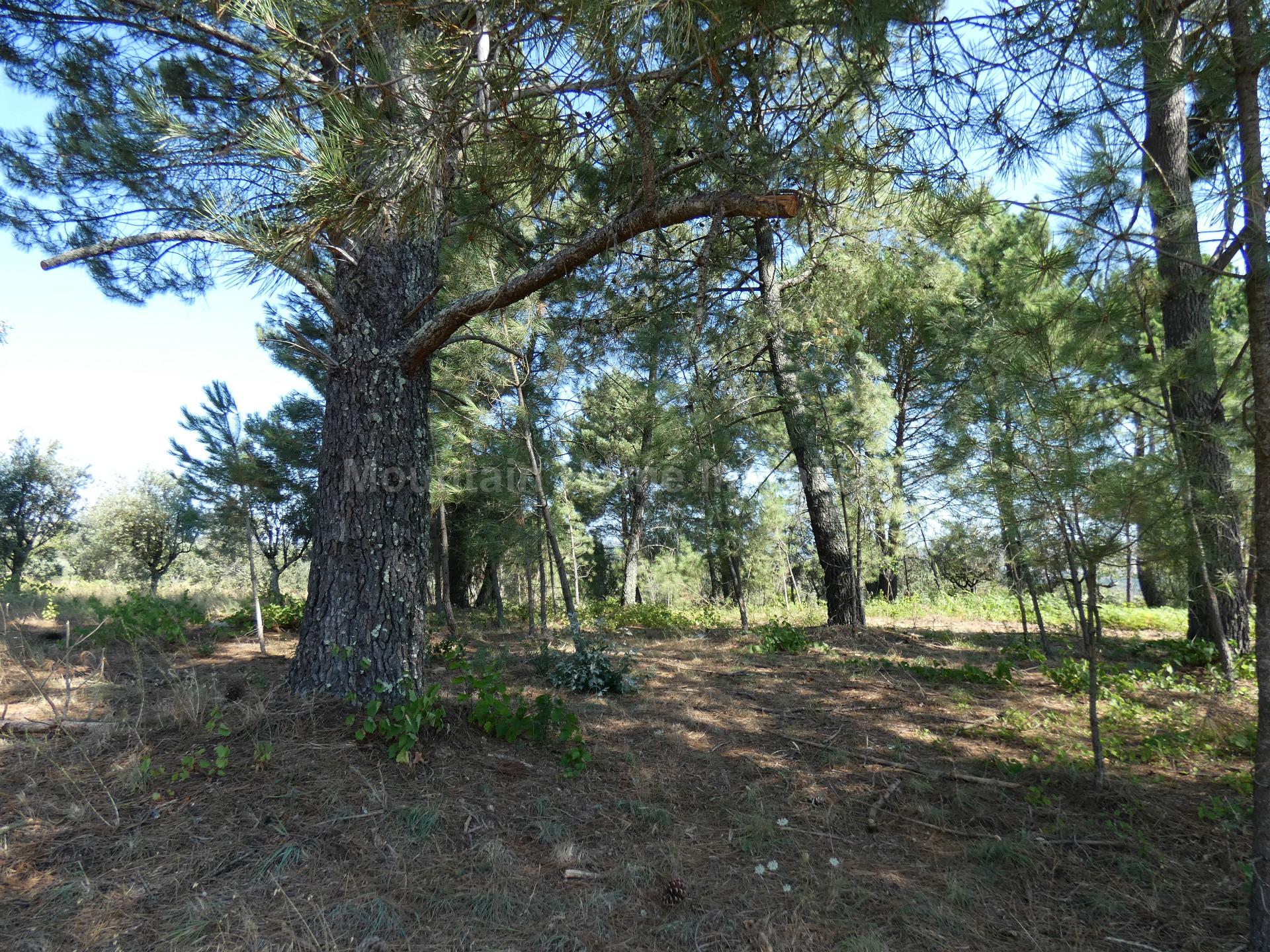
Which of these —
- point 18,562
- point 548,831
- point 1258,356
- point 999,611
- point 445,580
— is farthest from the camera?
point 18,562

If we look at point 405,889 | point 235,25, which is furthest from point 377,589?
point 235,25

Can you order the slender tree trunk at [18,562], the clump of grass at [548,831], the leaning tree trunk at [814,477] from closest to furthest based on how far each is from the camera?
the clump of grass at [548,831] < the leaning tree trunk at [814,477] < the slender tree trunk at [18,562]

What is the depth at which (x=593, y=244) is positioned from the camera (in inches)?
116

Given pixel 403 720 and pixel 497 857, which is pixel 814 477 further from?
pixel 497 857

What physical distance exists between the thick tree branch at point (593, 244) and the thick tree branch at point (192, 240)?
53cm

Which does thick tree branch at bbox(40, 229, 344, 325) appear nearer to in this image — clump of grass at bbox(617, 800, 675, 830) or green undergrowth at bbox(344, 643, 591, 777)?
green undergrowth at bbox(344, 643, 591, 777)

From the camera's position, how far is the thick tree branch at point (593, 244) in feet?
8.88

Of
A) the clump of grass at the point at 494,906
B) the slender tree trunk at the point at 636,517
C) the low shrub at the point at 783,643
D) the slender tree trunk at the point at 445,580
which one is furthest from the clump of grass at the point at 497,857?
the slender tree trunk at the point at 636,517

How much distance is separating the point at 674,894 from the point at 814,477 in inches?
232

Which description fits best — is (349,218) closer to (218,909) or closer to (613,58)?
(613,58)

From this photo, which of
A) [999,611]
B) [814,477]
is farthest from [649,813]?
[999,611]

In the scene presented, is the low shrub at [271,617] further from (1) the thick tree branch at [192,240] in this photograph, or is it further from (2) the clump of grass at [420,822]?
(2) the clump of grass at [420,822]

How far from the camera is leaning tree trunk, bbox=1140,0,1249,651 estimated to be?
261cm

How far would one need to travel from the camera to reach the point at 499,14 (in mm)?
2375
